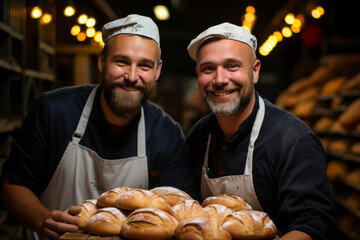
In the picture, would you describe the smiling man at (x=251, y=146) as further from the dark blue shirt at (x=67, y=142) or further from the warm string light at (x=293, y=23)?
the warm string light at (x=293, y=23)

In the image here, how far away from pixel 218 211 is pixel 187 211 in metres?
0.13

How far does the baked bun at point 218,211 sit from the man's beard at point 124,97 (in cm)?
82

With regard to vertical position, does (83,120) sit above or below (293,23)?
below

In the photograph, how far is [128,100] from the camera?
2.16m

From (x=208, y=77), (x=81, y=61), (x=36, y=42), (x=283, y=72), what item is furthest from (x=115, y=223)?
(x=283, y=72)

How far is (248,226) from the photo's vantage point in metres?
1.46

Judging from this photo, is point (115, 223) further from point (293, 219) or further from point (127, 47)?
point (127, 47)

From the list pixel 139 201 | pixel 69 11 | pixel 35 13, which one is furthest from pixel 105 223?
pixel 69 11

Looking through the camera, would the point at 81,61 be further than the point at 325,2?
Yes

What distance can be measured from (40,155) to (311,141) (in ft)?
4.87

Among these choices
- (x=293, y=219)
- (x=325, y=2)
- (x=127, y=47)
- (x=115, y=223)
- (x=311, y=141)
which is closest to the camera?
(x=115, y=223)

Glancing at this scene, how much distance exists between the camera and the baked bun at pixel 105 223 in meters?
1.43

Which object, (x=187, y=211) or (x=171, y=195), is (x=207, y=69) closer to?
(x=171, y=195)

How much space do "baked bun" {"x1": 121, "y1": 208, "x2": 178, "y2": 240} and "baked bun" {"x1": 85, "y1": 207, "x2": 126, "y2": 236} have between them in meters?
0.03
